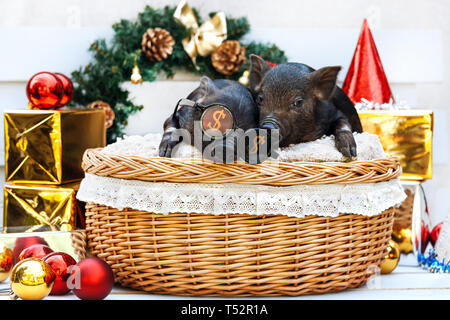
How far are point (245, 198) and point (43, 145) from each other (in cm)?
65

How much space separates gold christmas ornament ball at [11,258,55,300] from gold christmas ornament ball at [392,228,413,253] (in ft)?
2.97

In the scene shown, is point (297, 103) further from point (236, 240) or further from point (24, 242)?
point (24, 242)

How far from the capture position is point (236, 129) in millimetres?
953

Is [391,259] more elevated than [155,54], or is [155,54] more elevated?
[155,54]

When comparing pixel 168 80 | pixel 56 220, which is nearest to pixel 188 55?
pixel 168 80

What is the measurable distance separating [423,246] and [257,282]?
2.12ft

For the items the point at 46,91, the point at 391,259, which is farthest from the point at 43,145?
the point at 391,259

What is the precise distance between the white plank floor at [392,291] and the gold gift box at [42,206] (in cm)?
23

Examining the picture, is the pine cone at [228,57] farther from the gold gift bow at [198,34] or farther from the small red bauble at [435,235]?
the small red bauble at [435,235]

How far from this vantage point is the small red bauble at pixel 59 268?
1.01 meters

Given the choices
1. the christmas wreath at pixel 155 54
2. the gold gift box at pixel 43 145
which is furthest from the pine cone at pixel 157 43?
the gold gift box at pixel 43 145

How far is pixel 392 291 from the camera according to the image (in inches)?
43.1

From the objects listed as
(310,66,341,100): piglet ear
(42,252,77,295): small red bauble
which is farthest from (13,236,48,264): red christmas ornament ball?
(310,66,341,100): piglet ear
